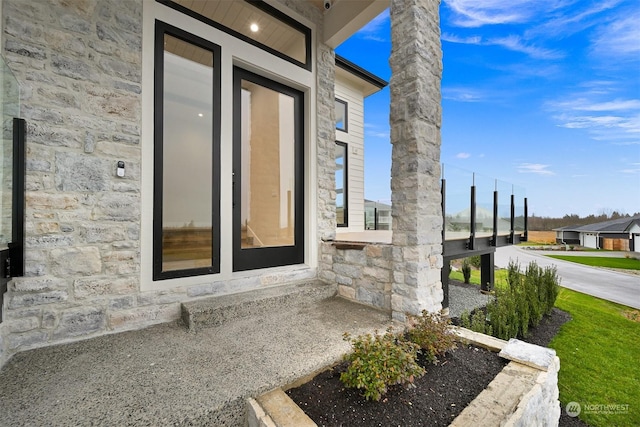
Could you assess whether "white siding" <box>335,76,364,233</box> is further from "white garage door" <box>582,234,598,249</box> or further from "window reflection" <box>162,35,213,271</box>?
"white garage door" <box>582,234,598,249</box>

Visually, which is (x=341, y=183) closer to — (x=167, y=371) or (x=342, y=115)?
(x=342, y=115)

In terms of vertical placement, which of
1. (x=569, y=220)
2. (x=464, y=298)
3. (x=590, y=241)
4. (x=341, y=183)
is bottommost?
(x=464, y=298)

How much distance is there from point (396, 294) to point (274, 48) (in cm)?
362

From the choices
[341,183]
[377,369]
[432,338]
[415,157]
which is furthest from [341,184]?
[377,369]

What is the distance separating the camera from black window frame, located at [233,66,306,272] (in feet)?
9.91

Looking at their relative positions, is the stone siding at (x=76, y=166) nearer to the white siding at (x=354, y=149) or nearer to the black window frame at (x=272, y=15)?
the black window frame at (x=272, y=15)

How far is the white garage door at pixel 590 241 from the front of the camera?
301 inches

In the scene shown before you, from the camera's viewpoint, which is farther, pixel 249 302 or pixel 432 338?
pixel 249 302

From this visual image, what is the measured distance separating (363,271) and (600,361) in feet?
11.8

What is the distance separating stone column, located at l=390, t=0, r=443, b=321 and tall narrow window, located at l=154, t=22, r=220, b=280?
1982 mm

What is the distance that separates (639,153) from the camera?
18.4 feet

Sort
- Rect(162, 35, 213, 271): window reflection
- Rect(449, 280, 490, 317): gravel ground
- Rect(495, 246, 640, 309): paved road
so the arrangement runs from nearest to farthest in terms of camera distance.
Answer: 1. Rect(162, 35, 213, 271): window reflection
2. Rect(449, 280, 490, 317): gravel ground
3. Rect(495, 246, 640, 309): paved road

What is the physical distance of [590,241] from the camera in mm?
7793

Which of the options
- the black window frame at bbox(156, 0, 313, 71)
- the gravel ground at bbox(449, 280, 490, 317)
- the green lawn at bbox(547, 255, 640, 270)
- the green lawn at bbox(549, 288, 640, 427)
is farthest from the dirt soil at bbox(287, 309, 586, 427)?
the green lawn at bbox(547, 255, 640, 270)
